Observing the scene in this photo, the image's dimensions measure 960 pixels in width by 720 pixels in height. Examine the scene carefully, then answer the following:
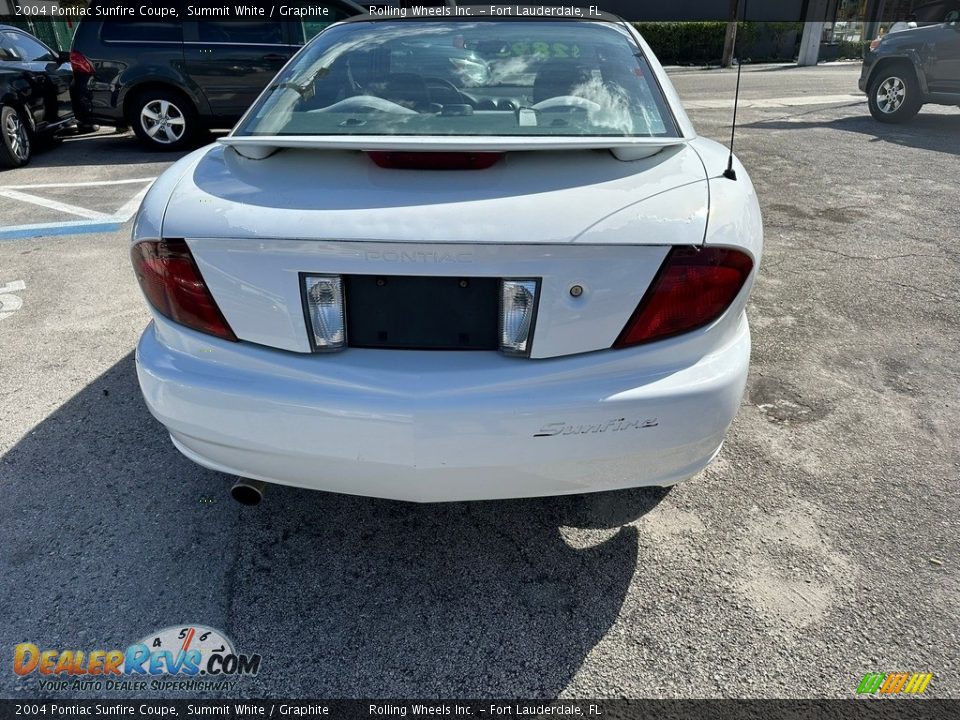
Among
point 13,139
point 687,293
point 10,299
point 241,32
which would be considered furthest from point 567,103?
point 13,139

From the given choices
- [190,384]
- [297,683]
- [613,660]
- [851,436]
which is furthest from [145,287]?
[851,436]

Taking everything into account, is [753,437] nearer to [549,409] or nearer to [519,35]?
[549,409]

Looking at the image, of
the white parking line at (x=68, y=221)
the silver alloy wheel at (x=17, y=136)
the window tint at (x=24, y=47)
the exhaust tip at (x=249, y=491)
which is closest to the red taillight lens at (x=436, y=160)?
the exhaust tip at (x=249, y=491)

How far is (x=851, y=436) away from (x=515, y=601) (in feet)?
5.66

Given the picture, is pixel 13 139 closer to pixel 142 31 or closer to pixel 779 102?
pixel 142 31

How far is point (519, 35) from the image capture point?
285cm

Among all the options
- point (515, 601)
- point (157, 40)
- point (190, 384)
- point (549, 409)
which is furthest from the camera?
point (157, 40)

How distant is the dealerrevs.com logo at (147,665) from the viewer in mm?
1880

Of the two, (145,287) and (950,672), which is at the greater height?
(145,287)

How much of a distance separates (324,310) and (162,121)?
27.0 ft

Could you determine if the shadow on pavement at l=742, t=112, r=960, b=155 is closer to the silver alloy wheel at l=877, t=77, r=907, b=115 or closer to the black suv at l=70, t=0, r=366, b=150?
the silver alloy wheel at l=877, t=77, r=907, b=115

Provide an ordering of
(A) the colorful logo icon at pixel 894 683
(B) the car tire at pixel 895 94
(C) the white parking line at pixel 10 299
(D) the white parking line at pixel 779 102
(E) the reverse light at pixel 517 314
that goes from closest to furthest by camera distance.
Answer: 1. (E) the reverse light at pixel 517 314
2. (A) the colorful logo icon at pixel 894 683
3. (C) the white parking line at pixel 10 299
4. (B) the car tire at pixel 895 94
5. (D) the white parking line at pixel 779 102

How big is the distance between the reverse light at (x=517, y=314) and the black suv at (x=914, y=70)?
1087 cm

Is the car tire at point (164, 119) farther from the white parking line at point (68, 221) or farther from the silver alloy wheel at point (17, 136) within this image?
the white parking line at point (68, 221)
